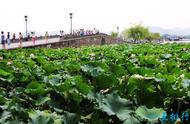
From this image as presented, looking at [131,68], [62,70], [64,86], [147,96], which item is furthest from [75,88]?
[62,70]

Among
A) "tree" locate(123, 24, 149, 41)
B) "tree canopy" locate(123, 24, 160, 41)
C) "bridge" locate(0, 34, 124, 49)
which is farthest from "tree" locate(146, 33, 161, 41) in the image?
"bridge" locate(0, 34, 124, 49)

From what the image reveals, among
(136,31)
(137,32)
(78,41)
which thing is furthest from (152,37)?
(78,41)

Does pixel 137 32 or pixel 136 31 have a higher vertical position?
pixel 136 31

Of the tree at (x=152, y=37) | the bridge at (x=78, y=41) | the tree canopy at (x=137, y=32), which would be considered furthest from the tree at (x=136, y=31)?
the bridge at (x=78, y=41)

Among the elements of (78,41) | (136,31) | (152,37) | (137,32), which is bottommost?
(152,37)

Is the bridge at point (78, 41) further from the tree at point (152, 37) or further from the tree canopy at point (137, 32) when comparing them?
the tree at point (152, 37)

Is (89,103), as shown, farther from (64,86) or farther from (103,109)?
(103,109)

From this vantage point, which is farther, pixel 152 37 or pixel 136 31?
pixel 152 37

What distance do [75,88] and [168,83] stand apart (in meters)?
0.46

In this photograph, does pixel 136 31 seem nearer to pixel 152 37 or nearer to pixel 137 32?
pixel 137 32

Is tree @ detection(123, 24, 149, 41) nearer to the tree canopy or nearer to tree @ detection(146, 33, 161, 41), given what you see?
the tree canopy

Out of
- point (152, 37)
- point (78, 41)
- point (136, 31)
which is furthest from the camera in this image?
point (152, 37)

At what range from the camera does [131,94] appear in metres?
1.98

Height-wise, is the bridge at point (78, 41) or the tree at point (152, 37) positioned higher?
the bridge at point (78, 41)
